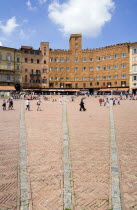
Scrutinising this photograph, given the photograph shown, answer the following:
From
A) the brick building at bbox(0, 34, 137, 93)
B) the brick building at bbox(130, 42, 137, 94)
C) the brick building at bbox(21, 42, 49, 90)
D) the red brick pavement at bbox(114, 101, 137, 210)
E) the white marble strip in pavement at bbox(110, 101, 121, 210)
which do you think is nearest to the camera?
the white marble strip in pavement at bbox(110, 101, 121, 210)

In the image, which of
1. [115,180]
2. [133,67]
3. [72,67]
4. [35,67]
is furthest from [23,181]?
[72,67]

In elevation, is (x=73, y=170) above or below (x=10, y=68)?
below

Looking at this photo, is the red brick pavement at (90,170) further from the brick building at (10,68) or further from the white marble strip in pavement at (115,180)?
the brick building at (10,68)

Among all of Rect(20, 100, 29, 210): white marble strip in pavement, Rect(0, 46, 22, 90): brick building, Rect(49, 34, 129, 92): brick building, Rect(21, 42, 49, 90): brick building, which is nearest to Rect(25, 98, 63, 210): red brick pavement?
Rect(20, 100, 29, 210): white marble strip in pavement

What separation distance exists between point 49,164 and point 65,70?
68.1 meters

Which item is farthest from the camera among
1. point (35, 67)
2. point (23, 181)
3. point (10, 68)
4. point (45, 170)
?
point (35, 67)

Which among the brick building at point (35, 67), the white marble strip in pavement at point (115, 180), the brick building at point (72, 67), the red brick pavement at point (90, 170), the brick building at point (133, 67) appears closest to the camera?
the white marble strip in pavement at point (115, 180)

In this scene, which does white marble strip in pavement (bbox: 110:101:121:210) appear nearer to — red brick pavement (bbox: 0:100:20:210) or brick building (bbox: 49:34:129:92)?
red brick pavement (bbox: 0:100:20:210)

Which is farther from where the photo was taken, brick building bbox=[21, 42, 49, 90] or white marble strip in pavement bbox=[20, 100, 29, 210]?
brick building bbox=[21, 42, 49, 90]

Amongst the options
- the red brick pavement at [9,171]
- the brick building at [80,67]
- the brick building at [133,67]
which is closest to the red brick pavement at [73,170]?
the red brick pavement at [9,171]

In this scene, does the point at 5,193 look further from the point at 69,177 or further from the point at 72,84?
the point at 72,84

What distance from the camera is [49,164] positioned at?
6984 mm

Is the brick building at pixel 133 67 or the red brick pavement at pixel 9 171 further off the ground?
the brick building at pixel 133 67

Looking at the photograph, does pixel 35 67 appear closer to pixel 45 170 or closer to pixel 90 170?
pixel 45 170
